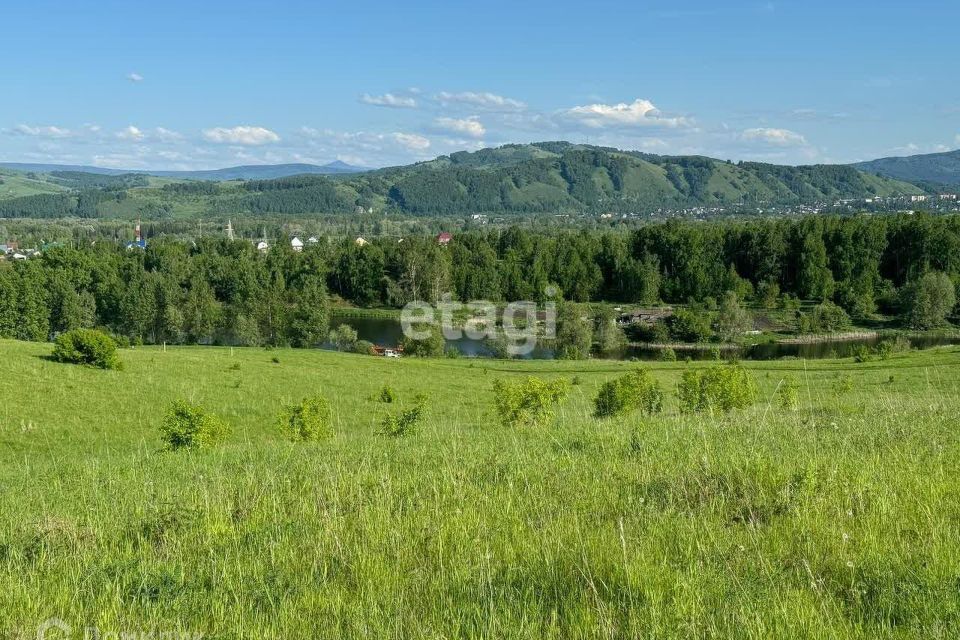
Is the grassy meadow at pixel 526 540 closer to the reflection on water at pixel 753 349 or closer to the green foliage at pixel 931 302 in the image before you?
the reflection on water at pixel 753 349

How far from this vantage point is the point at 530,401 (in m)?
24.8

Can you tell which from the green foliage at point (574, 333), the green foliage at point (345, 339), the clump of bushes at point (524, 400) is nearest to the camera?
the clump of bushes at point (524, 400)

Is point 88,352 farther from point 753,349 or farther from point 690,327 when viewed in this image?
point 690,327

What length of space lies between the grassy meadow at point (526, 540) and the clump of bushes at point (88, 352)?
97.0 ft

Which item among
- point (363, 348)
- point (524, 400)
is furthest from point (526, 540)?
point (363, 348)

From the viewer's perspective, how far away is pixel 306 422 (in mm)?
20547

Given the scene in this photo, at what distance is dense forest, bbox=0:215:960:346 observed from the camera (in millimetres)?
94250

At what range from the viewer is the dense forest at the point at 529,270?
94.2 metres

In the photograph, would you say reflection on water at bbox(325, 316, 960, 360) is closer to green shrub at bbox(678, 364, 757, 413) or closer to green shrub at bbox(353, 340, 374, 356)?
green shrub at bbox(353, 340, 374, 356)

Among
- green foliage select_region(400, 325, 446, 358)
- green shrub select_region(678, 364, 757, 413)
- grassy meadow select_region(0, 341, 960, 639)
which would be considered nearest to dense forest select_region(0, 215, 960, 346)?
green foliage select_region(400, 325, 446, 358)

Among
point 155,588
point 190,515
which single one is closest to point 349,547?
point 155,588

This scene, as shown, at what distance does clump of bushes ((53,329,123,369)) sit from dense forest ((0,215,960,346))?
55612 millimetres

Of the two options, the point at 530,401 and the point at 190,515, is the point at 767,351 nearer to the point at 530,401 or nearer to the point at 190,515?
the point at 530,401

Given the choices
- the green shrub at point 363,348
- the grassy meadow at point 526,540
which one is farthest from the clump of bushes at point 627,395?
the green shrub at point 363,348
